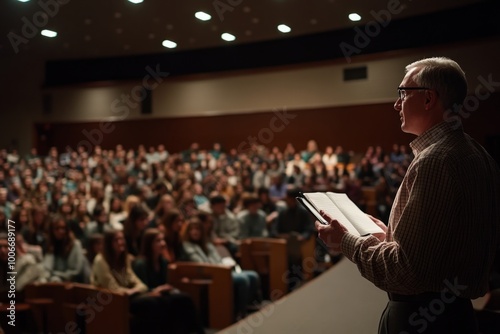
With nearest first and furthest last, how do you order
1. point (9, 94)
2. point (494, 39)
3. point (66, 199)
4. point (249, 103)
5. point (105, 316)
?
point (105, 316) → point (66, 199) → point (494, 39) → point (249, 103) → point (9, 94)

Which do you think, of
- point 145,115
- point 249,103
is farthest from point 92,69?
point 249,103

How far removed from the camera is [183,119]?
15766mm

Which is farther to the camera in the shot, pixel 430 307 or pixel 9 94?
pixel 9 94

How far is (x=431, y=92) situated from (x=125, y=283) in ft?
9.92

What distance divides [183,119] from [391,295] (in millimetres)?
14690

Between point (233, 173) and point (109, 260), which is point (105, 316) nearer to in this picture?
point (109, 260)

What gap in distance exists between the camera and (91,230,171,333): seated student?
12.1ft

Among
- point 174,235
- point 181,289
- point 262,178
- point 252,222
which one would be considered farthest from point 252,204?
point 262,178

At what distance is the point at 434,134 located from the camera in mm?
1305

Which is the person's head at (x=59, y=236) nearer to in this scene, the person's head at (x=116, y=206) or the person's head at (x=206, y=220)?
the person's head at (x=206, y=220)

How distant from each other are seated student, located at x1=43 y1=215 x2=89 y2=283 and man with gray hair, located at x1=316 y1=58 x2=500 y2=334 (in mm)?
3172

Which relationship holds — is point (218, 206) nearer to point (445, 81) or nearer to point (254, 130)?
point (445, 81)

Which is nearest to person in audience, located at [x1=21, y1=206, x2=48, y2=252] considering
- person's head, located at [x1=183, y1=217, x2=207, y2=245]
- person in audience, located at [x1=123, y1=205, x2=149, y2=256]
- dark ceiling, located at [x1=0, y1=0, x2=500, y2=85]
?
person in audience, located at [x1=123, y1=205, x2=149, y2=256]

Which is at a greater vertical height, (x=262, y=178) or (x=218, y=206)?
(x=262, y=178)
